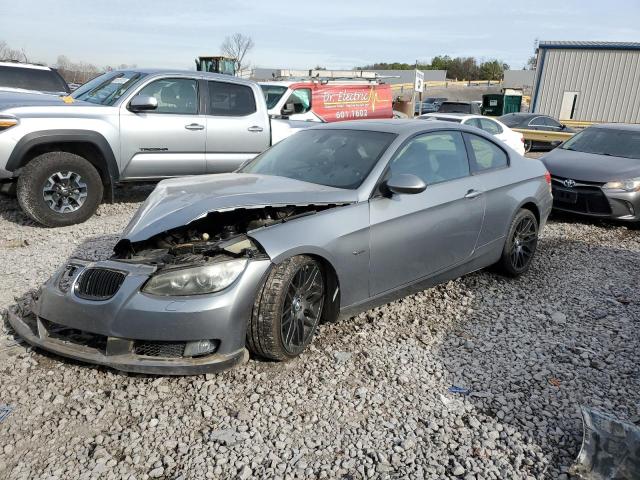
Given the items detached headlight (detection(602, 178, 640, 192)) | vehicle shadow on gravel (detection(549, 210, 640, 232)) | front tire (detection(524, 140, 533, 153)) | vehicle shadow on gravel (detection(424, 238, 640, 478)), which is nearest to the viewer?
vehicle shadow on gravel (detection(424, 238, 640, 478))

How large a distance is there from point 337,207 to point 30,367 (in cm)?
213

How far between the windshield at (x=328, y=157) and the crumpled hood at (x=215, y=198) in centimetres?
17

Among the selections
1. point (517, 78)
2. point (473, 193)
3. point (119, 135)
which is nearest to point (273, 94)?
point (119, 135)

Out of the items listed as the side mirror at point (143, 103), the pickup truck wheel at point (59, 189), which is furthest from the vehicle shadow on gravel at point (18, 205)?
the side mirror at point (143, 103)

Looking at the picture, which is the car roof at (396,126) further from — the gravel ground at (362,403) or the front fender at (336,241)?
the gravel ground at (362,403)

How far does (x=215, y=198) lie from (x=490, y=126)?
10.1m

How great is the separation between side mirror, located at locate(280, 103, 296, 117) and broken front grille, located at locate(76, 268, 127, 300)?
24.4 ft

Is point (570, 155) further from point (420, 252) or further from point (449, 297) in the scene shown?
point (420, 252)

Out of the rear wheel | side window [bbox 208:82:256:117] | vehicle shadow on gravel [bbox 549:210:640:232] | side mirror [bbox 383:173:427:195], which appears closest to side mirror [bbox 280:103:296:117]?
side window [bbox 208:82:256:117]

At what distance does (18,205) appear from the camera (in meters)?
7.09

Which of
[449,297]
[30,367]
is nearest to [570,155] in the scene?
[449,297]

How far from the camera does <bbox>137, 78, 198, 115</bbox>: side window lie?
700 cm

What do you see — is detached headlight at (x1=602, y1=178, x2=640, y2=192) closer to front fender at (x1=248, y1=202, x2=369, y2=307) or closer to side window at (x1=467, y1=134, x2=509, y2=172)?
side window at (x1=467, y1=134, x2=509, y2=172)

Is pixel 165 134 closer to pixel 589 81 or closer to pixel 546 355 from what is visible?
pixel 546 355
